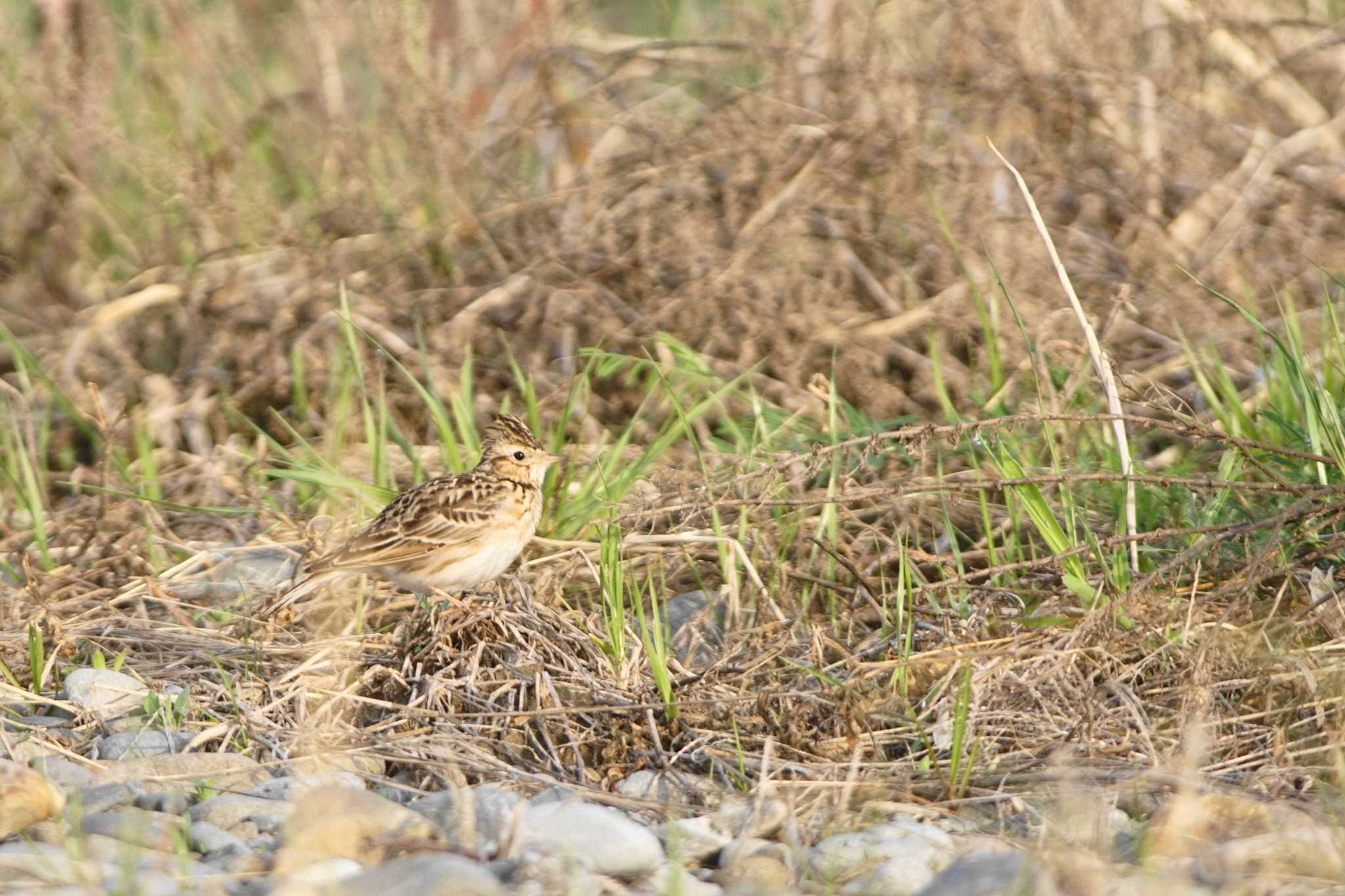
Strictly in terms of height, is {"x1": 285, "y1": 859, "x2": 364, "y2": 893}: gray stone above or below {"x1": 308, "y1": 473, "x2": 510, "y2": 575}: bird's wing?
above

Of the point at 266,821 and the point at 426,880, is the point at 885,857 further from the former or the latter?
the point at 266,821

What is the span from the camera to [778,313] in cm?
761

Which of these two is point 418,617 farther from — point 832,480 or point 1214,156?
point 1214,156

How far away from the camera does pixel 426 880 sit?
133 inches

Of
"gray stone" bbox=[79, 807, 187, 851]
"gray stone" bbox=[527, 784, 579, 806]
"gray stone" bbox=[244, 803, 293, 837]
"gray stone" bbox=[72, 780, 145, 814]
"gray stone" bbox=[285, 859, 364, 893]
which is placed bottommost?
"gray stone" bbox=[527, 784, 579, 806]

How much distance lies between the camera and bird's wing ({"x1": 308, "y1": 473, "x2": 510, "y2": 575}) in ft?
18.3

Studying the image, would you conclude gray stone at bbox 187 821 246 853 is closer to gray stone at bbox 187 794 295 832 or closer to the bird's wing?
gray stone at bbox 187 794 295 832

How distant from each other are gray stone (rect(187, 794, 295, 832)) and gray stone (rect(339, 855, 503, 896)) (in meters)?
0.59

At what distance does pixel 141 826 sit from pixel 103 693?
Answer: 1.38 m

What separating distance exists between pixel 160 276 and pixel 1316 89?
6160mm

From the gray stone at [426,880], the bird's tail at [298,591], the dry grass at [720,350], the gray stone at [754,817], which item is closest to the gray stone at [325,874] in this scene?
the gray stone at [426,880]

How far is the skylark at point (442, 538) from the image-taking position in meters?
5.59

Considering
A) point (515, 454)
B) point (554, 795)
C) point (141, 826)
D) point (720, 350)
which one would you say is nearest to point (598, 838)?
point (554, 795)

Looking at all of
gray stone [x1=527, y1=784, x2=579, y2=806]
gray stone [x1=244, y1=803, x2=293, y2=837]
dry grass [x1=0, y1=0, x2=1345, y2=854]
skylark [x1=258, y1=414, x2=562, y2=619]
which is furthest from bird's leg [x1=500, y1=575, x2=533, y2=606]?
gray stone [x1=244, y1=803, x2=293, y2=837]
